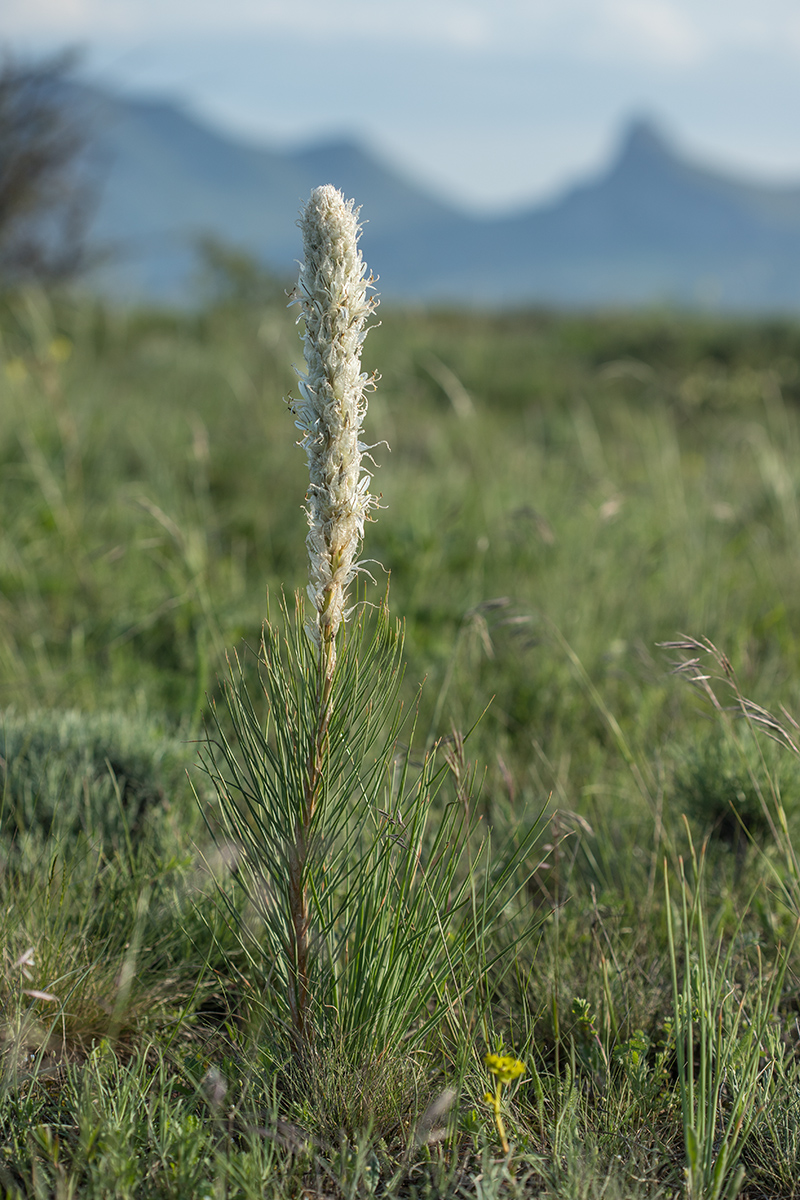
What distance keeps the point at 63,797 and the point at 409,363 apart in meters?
8.33

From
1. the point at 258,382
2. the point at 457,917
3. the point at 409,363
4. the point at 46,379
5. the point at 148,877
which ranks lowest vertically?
the point at 457,917

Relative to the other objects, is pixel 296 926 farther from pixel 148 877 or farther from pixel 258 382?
pixel 258 382

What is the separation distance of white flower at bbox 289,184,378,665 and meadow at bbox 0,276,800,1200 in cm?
37

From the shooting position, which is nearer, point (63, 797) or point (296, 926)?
point (296, 926)

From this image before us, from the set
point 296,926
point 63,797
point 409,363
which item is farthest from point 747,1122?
point 409,363

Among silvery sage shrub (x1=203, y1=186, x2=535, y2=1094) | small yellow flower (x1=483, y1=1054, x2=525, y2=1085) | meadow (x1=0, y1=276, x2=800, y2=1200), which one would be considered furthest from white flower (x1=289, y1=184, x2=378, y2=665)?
small yellow flower (x1=483, y1=1054, x2=525, y2=1085)

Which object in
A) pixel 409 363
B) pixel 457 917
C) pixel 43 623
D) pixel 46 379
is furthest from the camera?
pixel 409 363

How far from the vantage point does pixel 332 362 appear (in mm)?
1203

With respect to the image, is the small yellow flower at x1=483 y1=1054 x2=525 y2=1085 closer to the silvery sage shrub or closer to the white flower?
the silvery sage shrub

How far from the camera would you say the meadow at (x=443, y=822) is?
4.69ft

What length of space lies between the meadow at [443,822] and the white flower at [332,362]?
371mm

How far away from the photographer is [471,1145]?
149 cm

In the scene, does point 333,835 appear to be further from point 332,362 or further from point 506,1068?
point 332,362

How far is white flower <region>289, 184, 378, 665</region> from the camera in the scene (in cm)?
118
